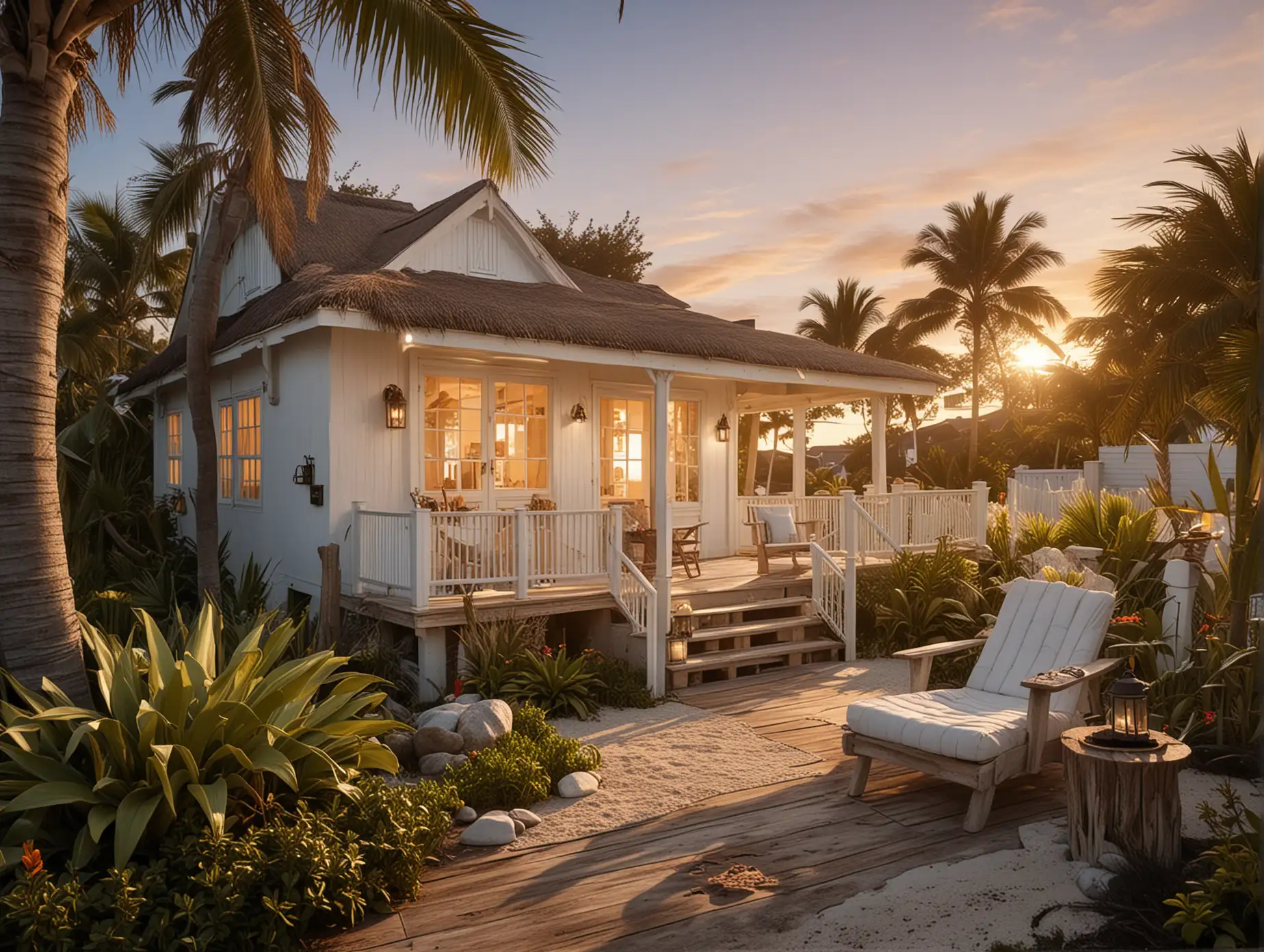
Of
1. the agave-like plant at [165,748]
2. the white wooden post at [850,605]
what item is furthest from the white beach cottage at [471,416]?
the agave-like plant at [165,748]

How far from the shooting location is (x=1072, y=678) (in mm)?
5359

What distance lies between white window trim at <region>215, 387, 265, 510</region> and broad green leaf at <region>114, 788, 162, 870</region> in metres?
7.70

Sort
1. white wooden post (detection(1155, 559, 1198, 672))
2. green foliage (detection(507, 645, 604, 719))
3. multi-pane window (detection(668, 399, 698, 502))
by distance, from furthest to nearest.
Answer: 1. multi-pane window (detection(668, 399, 698, 502))
2. green foliage (detection(507, 645, 604, 719))
3. white wooden post (detection(1155, 559, 1198, 672))

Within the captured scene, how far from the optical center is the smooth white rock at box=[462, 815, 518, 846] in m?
5.07

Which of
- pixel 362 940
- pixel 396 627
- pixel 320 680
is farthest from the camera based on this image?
pixel 396 627

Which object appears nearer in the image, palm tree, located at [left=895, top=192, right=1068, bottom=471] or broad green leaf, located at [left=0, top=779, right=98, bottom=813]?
broad green leaf, located at [left=0, top=779, right=98, bottom=813]

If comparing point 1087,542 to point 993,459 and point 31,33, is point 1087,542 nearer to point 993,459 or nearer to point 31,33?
point 31,33

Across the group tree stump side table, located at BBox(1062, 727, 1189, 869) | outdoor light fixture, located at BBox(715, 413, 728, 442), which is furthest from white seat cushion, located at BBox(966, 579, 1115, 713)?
outdoor light fixture, located at BBox(715, 413, 728, 442)

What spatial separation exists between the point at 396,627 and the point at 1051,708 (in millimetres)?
6227

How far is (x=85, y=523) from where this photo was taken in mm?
11344

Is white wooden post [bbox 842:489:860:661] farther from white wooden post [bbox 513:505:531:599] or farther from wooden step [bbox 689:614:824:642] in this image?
white wooden post [bbox 513:505:531:599]

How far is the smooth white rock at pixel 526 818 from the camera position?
5.35 meters

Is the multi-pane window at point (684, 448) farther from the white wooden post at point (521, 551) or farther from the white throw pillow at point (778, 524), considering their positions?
the white wooden post at point (521, 551)

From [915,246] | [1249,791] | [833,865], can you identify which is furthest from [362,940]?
[915,246]
